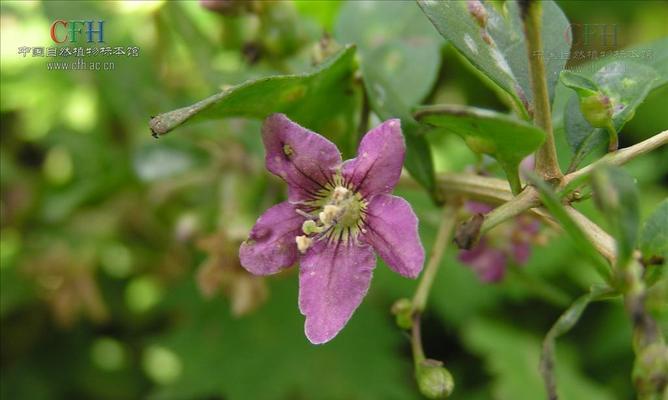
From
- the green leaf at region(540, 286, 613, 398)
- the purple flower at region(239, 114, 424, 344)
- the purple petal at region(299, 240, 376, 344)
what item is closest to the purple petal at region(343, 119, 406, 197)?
the purple flower at region(239, 114, 424, 344)

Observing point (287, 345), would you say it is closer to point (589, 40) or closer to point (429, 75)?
point (429, 75)

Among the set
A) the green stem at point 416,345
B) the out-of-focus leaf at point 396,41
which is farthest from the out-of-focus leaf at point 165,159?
the green stem at point 416,345

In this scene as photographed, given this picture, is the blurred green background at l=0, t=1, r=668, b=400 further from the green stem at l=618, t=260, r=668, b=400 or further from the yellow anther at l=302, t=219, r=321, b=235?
the green stem at l=618, t=260, r=668, b=400

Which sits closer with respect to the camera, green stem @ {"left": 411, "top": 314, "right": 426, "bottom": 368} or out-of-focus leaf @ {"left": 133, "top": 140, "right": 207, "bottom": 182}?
green stem @ {"left": 411, "top": 314, "right": 426, "bottom": 368}

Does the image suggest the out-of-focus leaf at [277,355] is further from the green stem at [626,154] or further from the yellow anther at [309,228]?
the green stem at [626,154]

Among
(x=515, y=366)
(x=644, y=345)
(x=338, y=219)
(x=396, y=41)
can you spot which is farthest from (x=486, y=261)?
(x=644, y=345)

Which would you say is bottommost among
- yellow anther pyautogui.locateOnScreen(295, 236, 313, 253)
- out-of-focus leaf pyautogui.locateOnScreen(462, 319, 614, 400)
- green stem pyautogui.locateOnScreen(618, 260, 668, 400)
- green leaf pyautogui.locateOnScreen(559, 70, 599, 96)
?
out-of-focus leaf pyautogui.locateOnScreen(462, 319, 614, 400)

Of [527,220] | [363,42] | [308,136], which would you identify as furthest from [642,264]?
[363,42]
